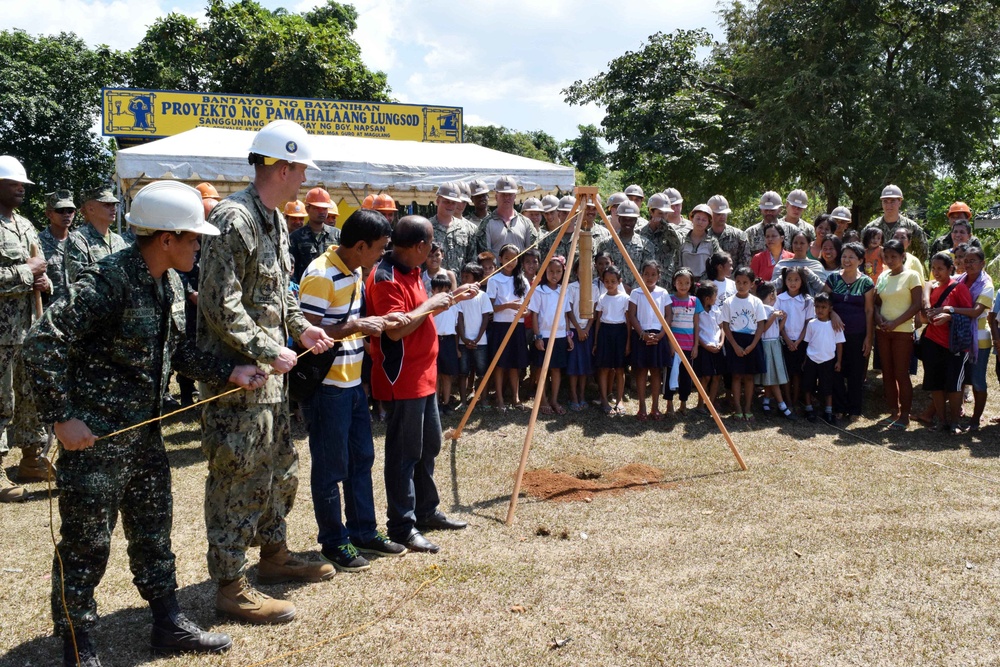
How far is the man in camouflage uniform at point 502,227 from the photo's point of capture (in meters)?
9.02

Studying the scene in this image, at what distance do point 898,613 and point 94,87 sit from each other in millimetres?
33539

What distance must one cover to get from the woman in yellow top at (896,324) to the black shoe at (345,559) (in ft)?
19.6

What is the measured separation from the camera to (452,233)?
29.5 feet

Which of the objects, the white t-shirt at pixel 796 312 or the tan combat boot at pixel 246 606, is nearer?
the tan combat boot at pixel 246 606

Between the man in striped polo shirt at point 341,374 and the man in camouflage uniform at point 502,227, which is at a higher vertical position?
the man in camouflage uniform at point 502,227

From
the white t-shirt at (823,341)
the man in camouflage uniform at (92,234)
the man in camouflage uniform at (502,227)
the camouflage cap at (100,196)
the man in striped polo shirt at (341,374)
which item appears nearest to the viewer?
the man in striped polo shirt at (341,374)

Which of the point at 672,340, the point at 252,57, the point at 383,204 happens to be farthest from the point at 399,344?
the point at 252,57

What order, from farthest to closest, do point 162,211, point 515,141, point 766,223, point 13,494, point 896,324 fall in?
point 515,141 < point 766,223 < point 896,324 < point 13,494 < point 162,211

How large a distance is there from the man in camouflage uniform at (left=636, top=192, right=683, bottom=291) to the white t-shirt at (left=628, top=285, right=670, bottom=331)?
58 cm

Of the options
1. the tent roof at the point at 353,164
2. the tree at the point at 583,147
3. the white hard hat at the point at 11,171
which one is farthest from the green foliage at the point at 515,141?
the white hard hat at the point at 11,171

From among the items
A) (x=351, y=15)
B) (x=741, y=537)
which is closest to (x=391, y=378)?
(x=741, y=537)

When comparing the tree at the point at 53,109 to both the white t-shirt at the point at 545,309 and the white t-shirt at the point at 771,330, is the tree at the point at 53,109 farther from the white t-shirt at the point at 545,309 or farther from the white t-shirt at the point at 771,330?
the white t-shirt at the point at 771,330

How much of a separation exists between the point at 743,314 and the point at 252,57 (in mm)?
25129

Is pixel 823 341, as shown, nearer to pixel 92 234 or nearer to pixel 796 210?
pixel 796 210
